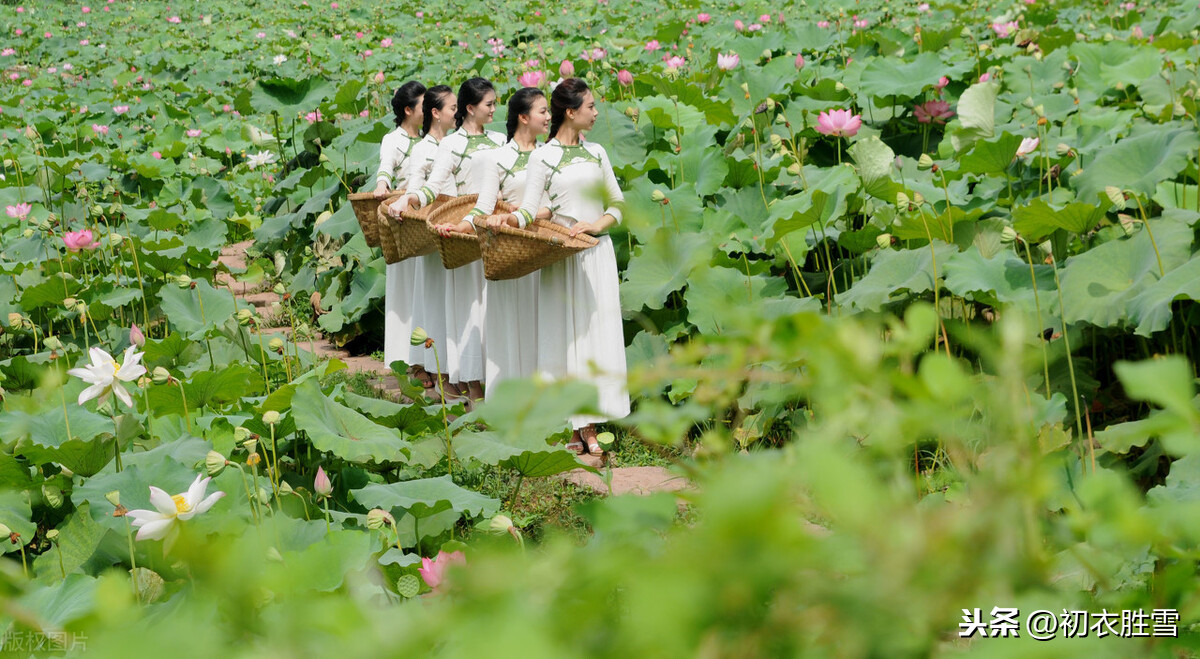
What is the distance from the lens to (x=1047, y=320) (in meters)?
2.77

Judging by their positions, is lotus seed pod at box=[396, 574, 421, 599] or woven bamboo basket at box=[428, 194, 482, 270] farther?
woven bamboo basket at box=[428, 194, 482, 270]

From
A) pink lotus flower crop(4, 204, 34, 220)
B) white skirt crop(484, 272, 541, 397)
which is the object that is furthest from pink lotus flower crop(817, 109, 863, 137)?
pink lotus flower crop(4, 204, 34, 220)

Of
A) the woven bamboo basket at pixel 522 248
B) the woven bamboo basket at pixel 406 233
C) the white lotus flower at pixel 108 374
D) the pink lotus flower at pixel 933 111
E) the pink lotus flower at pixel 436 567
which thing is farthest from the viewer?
the pink lotus flower at pixel 933 111

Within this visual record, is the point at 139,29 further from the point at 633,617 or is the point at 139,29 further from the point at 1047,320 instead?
the point at 633,617

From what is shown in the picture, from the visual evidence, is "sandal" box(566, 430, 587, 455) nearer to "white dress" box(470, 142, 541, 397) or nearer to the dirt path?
the dirt path

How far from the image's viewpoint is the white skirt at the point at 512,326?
11.3 feet

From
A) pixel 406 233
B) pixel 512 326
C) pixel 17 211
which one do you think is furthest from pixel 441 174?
pixel 17 211

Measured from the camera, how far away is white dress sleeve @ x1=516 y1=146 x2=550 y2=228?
10.2ft

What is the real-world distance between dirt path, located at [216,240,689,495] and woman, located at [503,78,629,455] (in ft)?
0.55

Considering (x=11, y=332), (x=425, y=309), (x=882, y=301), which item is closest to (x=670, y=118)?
(x=425, y=309)

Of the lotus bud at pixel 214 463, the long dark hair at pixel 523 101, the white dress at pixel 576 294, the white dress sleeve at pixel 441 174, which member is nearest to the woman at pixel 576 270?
the white dress at pixel 576 294

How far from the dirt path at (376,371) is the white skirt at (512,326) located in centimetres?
38

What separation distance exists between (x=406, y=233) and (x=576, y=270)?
74cm

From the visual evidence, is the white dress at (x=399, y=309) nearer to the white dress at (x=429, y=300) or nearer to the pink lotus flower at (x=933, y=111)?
the white dress at (x=429, y=300)
